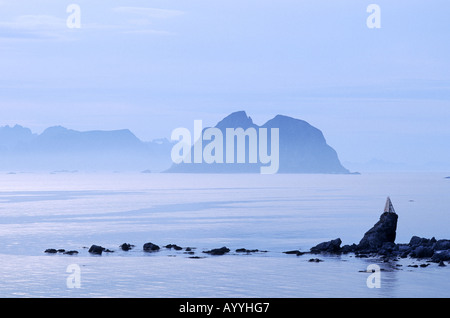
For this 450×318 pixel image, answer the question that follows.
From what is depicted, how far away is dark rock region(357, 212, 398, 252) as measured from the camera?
184 feet

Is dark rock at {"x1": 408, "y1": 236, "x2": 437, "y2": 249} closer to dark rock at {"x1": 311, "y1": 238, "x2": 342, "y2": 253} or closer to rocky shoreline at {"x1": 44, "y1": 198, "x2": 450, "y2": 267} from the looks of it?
rocky shoreline at {"x1": 44, "y1": 198, "x2": 450, "y2": 267}

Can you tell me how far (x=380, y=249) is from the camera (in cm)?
5444

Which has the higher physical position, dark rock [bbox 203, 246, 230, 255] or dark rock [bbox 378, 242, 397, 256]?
dark rock [bbox 378, 242, 397, 256]

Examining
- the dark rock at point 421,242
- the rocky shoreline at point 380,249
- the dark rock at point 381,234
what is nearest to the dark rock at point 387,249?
the rocky shoreline at point 380,249

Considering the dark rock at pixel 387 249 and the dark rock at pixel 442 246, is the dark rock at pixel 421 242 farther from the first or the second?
the dark rock at pixel 387 249

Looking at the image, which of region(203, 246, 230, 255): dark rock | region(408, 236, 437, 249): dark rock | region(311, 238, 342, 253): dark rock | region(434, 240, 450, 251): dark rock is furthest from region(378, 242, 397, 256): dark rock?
region(203, 246, 230, 255): dark rock

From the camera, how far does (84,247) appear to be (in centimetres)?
6203

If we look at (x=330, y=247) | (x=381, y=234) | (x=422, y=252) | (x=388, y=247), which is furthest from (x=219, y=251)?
(x=422, y=252)

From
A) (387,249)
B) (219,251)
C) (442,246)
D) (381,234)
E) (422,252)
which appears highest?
(381,234)

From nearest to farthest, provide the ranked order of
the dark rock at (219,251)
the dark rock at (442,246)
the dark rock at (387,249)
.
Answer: the dark rock at (387,249)
the dark rock at (442,246)
the dark rock at (219,251)

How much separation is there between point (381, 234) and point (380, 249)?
277cm

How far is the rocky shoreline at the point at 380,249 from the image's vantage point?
52.0 metres

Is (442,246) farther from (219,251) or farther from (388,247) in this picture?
(219,251)
